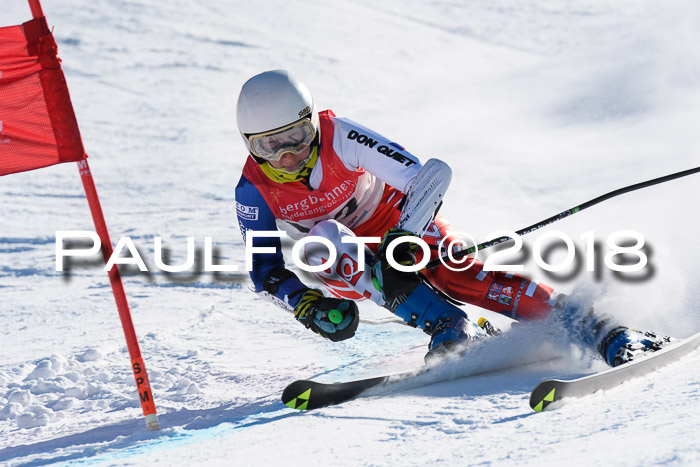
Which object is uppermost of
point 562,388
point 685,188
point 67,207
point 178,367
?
point 685,188

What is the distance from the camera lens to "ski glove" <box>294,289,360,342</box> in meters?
3.76

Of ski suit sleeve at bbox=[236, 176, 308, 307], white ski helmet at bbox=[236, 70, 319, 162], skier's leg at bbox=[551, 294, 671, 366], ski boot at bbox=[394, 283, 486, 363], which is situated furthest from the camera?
ski suit sleeve at bbox=[236, 176, 308, 307]

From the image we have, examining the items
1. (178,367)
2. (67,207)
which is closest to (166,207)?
(67,207)

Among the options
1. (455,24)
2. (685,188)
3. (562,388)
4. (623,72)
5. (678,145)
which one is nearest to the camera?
(562,388)

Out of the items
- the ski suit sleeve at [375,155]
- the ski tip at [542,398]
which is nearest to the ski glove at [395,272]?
the ski suit sleeve at [375,155]

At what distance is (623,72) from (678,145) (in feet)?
14.5

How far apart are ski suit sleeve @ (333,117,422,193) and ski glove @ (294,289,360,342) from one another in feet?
2.17

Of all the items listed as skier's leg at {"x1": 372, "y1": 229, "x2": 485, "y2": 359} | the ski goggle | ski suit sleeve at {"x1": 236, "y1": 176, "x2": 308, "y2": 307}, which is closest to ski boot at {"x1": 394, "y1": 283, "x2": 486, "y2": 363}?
skier's leg at {"x1": 372, "y1": 229, "x2": 485, "y2": 359}

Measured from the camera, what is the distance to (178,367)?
4.47 meters

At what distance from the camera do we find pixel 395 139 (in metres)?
11.9

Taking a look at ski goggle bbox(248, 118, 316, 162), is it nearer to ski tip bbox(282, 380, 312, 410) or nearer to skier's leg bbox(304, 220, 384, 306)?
Answer: skier's leg bbox(304, 220, 384, 306)

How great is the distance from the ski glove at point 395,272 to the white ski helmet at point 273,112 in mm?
661

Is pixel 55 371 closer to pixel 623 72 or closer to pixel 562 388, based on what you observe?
pixel 562 388

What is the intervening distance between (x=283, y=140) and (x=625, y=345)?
1824 millimetres
